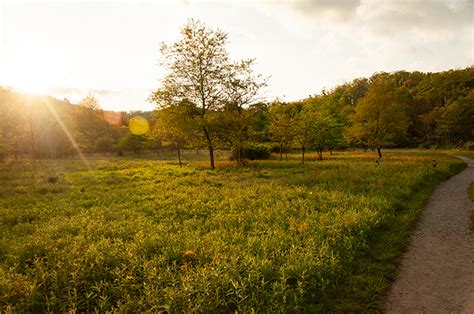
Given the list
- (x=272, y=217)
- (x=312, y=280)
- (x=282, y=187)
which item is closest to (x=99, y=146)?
(x=282, y=187)

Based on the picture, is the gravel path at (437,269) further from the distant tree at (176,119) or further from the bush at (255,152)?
the bush at (255,152)

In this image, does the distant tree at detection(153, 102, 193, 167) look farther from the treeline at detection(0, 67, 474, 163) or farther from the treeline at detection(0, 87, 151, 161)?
the treeline at detection(0, 87, 151, 161)

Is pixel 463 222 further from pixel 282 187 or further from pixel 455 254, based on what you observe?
pixel 282 187

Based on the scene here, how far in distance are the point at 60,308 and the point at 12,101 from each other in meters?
47.1

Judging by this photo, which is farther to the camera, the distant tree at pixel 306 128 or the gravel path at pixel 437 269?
the distant tree at pixel 306 128

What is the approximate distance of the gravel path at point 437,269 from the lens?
663cm

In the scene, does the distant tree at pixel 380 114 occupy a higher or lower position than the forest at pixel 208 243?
higher

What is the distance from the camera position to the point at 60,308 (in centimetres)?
623

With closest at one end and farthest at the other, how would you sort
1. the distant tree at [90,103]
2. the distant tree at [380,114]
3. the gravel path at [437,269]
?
the gravel path at [437,269] < the distant tree at [380,114] < the distant tree at [90,103]

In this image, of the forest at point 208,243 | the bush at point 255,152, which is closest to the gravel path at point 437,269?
the forest at point 208,243

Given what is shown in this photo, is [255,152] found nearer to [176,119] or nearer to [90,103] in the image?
[176,119]

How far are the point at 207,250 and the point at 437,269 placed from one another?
6.92 metres

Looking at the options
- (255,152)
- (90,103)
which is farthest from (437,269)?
(90,103)

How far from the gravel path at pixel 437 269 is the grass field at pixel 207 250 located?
40cm
